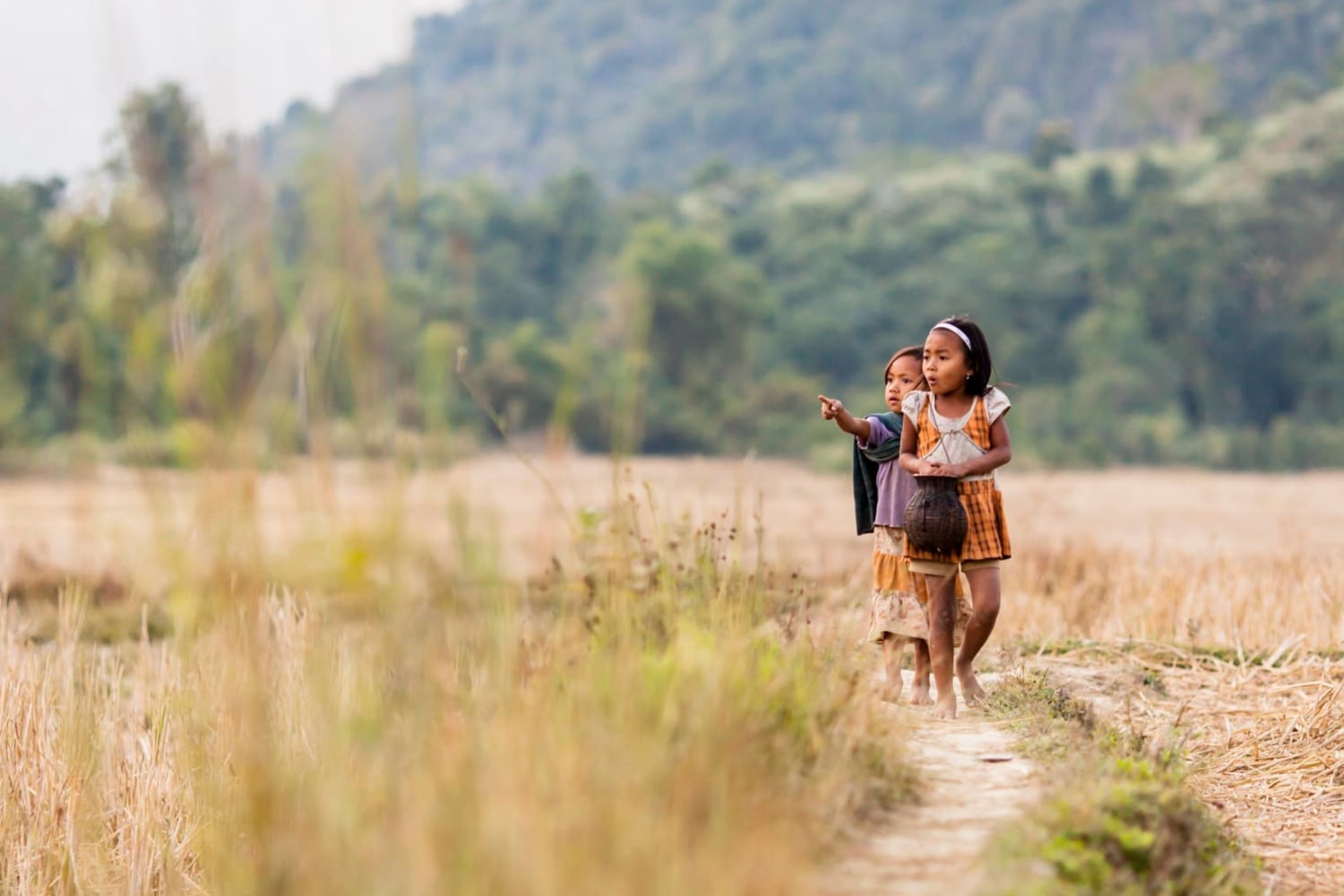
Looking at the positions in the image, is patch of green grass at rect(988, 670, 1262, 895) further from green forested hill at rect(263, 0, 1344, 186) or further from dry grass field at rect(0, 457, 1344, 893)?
green forested hill at rect(263, 0, 1344, 186)

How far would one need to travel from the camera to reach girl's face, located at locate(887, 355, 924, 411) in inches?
215

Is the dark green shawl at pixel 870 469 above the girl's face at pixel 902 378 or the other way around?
the other way around

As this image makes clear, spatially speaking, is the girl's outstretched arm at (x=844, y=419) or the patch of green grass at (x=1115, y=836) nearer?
the patch of green grass at (x=1115, y=836)

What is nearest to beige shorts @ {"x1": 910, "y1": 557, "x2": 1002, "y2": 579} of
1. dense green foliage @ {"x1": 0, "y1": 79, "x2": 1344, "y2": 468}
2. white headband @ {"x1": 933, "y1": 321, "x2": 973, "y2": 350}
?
white headband @ {"x1": 933, "y1": 321, "x2": 973, "y2": 350}

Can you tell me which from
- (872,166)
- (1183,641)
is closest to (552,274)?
(872,166)

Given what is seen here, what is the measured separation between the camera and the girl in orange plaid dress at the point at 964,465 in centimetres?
504

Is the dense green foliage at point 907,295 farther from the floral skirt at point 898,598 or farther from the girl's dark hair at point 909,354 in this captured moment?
the floral skirt at point 898,598

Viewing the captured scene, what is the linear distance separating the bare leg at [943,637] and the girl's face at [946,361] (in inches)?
26.0

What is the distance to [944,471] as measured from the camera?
5.01 meters

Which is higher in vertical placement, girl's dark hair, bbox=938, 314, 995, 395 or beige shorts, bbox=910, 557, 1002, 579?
girl's dark hair, bbox=938, 314, 995, 395

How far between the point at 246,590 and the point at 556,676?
2.30ft

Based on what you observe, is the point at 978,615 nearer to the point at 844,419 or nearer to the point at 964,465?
the point at 964,465

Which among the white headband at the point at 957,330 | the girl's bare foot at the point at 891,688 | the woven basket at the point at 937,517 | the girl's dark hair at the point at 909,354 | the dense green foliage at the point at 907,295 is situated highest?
the dense green foliage at the point at 907,295

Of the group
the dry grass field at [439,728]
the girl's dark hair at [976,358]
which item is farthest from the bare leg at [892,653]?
the girl's dark hair at [976,358]
